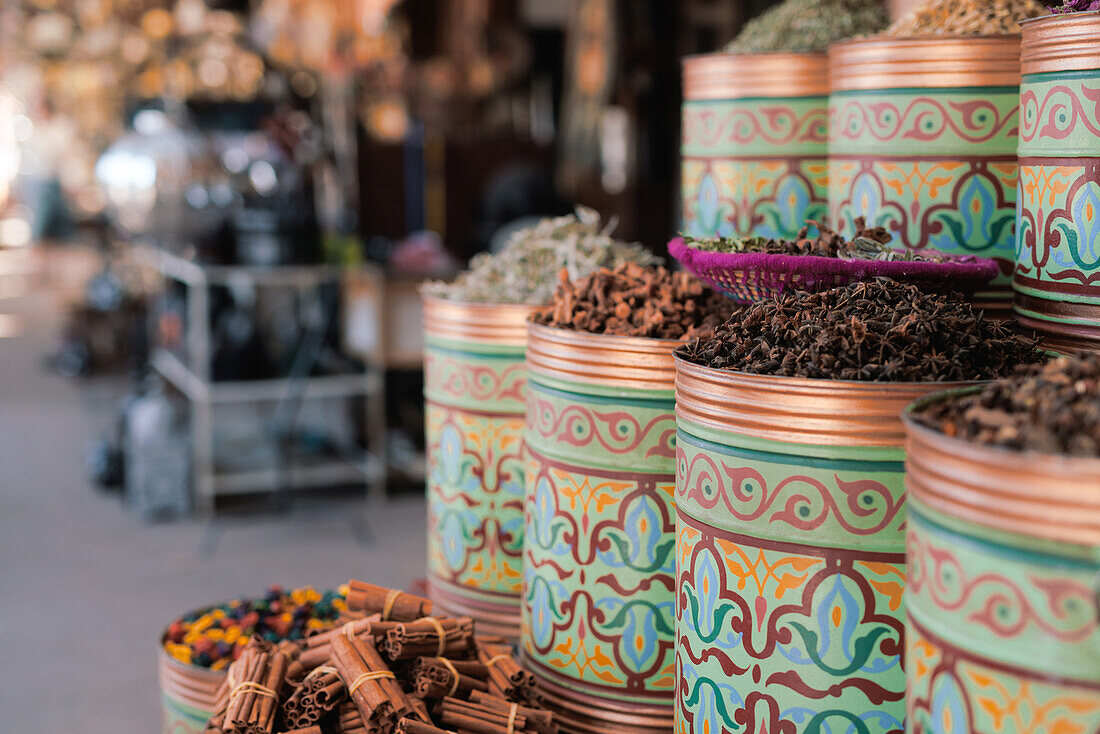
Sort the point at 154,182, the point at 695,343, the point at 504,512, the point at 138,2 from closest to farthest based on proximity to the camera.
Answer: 1. the point at 695,343
2. the point at 504,512
3. the point at 154,182
4. the point at 138,2

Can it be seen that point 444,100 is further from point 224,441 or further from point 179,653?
point 179,653

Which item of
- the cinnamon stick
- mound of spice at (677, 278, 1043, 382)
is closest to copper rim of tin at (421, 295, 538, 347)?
the cinnamon stick

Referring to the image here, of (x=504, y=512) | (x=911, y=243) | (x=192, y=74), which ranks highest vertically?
(x=192, y=74)

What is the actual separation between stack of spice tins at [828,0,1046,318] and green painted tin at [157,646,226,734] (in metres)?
1.16

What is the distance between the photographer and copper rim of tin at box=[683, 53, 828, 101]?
159 cm

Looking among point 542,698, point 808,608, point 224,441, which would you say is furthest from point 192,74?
point 808,608

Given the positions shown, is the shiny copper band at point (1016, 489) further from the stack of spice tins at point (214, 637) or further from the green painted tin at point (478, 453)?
the stack of spice tins at point (214, 637)

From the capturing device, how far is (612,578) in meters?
1.39

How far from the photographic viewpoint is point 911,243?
1409 mm

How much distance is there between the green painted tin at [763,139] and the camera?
5.23 ft

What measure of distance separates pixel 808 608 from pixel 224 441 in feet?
15.5

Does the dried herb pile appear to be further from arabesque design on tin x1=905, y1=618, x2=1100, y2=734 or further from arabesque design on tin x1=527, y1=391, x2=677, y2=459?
arabesque design on tin x1=905, y1=618, x2=1100, y2=734

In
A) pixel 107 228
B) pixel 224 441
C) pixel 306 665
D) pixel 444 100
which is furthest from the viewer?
pixel 107 228

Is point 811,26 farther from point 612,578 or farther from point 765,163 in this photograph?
point 612,578
